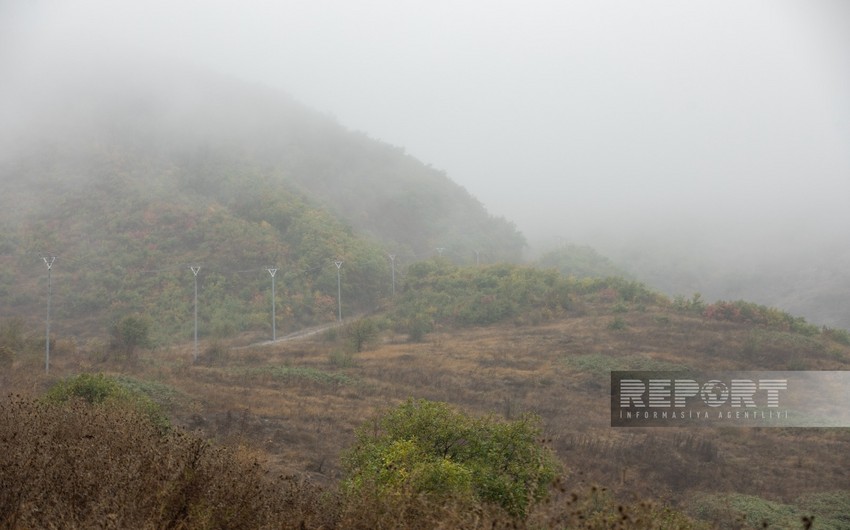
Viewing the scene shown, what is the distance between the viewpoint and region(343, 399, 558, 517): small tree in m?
7.64

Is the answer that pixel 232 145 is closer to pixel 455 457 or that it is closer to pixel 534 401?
pixel 534 401

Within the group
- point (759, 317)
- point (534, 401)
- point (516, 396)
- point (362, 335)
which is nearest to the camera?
point (534, 401)

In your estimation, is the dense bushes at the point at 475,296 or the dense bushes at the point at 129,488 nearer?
the dense bushes at the point at 129,488

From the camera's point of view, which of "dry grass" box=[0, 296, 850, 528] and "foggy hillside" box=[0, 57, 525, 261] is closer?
"dry grass" box=[0, 296, 850, 528]

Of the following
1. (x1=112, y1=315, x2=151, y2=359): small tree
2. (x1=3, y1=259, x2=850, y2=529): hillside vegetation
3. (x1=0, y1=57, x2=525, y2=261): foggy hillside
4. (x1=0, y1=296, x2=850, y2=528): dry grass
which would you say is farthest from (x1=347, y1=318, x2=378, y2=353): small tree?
(x1=0, y1=57, x2=525, y2=261): foggy hillside

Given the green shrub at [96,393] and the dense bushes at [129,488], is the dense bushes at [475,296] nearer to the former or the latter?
the green shrub at [96,393]

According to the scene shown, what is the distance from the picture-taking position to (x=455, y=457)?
9.03m

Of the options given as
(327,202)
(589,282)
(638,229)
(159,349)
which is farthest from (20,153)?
(638,229)

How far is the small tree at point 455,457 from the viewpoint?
25.1 feet

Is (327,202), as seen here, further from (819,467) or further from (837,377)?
(819,467)

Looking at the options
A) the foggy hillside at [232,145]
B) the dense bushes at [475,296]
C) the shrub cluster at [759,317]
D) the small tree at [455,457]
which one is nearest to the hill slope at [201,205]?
the foggy hillside at [232,145]

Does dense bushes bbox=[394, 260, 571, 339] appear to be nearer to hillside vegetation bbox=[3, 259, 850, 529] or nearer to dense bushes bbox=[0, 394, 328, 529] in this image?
hillside vegetation bbox=[3, 259, 850, 529]

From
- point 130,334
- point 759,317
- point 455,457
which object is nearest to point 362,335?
point 130,334

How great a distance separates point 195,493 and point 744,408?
18.2 metres
